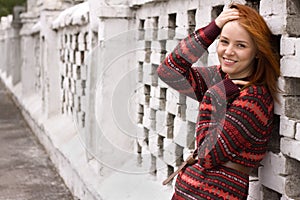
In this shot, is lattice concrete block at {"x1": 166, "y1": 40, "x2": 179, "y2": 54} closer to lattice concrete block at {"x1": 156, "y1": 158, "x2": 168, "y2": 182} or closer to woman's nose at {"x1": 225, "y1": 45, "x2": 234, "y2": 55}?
lattice concrete block at {"x1": 156, "y1": 158, "x2": 168, "y2": 182}

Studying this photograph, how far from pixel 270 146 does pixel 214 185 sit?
1.20 feet

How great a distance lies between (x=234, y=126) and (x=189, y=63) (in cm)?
47

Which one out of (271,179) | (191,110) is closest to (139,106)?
(191,110)

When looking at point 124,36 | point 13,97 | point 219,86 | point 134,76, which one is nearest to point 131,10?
point 124,36

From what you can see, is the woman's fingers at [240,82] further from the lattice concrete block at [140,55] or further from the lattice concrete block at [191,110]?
the lattice concrete block at [140,55]

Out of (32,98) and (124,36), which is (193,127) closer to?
(124,36)

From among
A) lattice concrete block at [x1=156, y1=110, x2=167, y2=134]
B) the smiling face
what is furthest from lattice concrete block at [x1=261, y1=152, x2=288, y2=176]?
lattice concrete block at [x1=156, y1=110, x2=167, y2=134]

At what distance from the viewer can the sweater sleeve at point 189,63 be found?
8.85ft

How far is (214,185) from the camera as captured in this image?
2.51 meters

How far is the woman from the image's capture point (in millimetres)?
2438

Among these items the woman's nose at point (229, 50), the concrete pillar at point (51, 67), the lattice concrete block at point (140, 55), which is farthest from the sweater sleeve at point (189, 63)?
the concrete pillar at point (51, 67)

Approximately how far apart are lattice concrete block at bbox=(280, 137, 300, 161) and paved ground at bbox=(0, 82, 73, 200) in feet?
11.2

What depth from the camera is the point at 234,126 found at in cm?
242

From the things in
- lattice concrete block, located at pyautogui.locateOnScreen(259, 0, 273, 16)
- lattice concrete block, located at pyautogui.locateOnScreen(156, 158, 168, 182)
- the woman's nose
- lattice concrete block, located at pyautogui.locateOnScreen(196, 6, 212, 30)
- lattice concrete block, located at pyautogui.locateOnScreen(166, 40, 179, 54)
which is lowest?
lattice concrete block, located at pyautogui.locateOnScreen(156, 158, 168, 182)
